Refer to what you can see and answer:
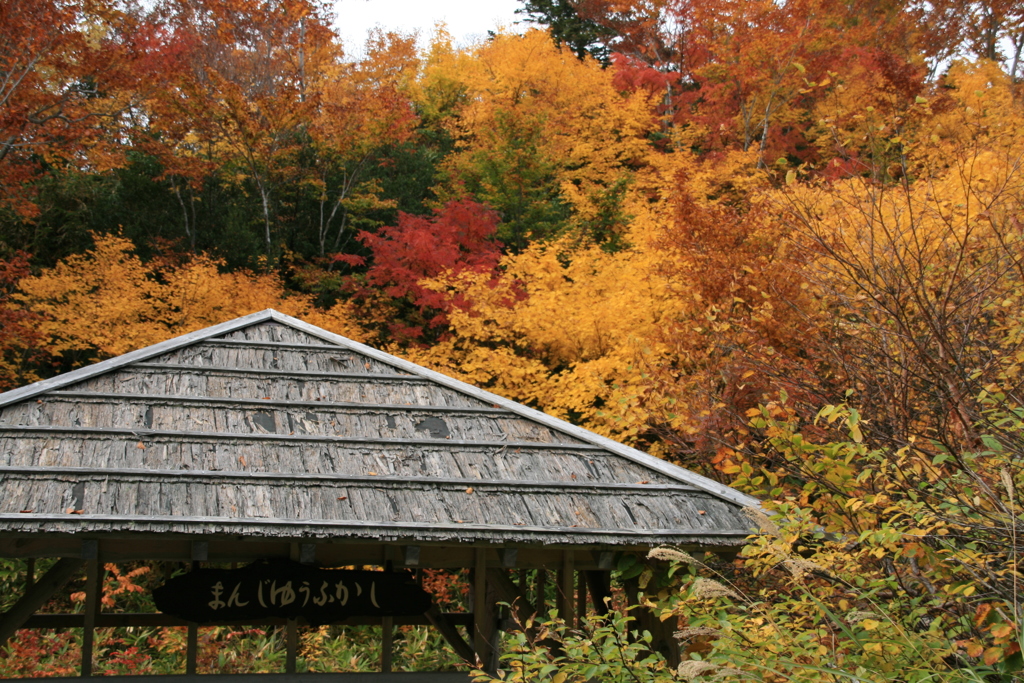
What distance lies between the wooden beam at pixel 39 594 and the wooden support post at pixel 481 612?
7.73 ft

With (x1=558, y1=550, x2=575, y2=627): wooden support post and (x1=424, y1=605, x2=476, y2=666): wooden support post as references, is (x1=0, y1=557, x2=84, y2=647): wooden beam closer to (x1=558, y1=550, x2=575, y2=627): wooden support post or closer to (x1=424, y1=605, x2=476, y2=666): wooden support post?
(x1=424, y1=605, x2=476, y2=666): wooden support post

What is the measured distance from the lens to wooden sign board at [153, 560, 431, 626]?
4.66m

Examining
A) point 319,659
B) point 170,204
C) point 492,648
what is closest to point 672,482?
point 492,648

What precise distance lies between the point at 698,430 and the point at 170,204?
13.3 meters

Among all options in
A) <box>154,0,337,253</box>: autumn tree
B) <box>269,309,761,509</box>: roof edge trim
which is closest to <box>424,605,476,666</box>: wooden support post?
<box>269,309,761,509</box>: roof edge trim

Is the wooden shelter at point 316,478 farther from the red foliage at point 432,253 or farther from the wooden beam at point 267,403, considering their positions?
the red foliage at point 432,253

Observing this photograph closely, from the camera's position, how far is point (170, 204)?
15.9m

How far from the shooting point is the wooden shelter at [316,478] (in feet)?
13.7

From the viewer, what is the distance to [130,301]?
12.2 metres

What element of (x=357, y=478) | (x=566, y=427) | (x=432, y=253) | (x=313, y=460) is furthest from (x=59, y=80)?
(x=566, y=427)

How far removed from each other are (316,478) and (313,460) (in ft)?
0.64

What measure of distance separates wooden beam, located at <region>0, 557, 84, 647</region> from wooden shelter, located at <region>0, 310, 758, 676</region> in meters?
0.01

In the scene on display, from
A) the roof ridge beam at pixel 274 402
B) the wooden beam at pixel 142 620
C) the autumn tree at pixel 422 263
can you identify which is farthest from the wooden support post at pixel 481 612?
the autumn tree at pixel 422 263

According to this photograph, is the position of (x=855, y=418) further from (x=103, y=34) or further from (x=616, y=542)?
(x=103, y=34)
